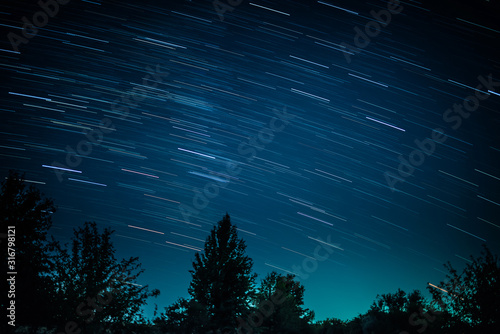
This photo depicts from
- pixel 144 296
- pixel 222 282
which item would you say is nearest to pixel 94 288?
pixel 144 296

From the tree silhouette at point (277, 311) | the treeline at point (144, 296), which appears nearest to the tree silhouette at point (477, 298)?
the treeline at point (144, 296)

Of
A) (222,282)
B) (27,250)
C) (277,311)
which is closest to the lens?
(27,250)

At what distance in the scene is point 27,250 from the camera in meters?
12.2

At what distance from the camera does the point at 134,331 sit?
46.1 ft

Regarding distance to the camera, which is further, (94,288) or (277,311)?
(277,311)

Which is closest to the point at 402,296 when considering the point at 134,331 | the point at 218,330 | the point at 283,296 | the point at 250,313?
the point at 283,296

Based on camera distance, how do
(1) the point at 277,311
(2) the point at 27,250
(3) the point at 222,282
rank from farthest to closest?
(1) the point at 277,311 → (3) the point at 222,282 → (2) the point at 27,250

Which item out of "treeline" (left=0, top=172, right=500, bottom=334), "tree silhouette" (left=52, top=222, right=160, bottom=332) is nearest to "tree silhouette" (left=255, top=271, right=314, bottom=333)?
"treeline" (left=0, top=172, right=500, bottom=334)

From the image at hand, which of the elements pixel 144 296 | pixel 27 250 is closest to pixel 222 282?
pixel 144 296

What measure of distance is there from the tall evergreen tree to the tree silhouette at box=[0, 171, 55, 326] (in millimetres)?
9890

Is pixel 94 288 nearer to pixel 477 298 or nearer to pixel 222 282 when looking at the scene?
pixel 222 282

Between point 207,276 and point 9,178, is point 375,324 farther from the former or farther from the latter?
point 9,178

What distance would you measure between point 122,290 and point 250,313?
34.7 feet

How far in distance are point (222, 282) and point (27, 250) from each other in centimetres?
1272
